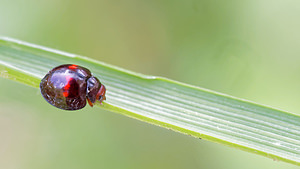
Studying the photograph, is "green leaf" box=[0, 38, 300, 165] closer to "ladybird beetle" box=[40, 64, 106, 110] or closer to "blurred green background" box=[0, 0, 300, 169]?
"ladybird beetle" box=[40, 64, 106, 110]

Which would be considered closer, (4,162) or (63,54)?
(63,54)

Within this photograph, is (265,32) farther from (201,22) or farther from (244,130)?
(244,130)

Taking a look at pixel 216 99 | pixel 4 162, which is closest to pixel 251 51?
pixel 216 99

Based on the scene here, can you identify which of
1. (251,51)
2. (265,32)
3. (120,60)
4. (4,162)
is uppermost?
(265,32)

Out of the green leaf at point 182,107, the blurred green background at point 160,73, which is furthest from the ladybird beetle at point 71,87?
the blurred green background at point 160,73

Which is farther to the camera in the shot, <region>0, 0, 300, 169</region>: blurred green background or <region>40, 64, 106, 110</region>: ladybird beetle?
<region>0, 0, 300, 169</region>: blurred green background

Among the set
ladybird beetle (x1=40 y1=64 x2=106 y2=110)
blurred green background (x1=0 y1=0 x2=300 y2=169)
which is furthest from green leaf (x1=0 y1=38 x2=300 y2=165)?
blurred green background (x1=0 y1=0 x2=300 y2=169)
